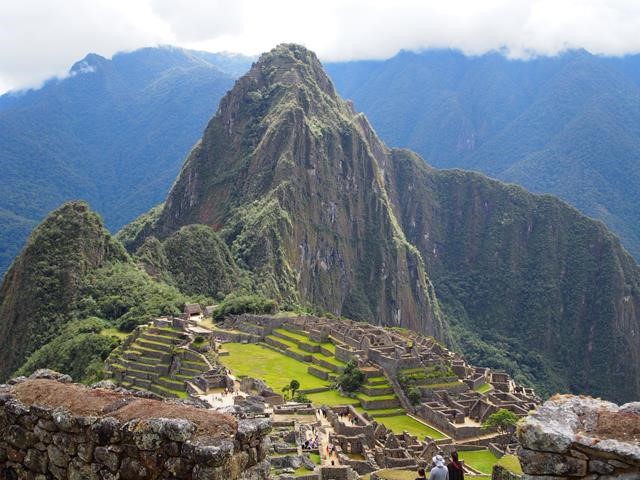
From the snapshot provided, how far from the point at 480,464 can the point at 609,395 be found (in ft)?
528

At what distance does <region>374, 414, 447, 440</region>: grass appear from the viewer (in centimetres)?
4748

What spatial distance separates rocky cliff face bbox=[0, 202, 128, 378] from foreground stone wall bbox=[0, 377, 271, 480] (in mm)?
78433

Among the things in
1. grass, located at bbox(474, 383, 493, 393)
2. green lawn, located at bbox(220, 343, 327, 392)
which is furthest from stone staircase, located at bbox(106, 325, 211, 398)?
grass, located at bbox(474, 383, 493, 393)

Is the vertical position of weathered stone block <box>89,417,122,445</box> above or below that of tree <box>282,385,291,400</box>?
above

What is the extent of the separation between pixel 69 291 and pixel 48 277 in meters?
3.90

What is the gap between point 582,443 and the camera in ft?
23.5

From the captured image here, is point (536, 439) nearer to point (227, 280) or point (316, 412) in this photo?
point (316, 412)

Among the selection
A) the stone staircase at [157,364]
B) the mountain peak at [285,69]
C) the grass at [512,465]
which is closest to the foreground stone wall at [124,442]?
the grass at [512,465]

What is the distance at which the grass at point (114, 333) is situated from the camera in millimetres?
67312

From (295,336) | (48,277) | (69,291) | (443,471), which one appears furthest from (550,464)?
(48,277)

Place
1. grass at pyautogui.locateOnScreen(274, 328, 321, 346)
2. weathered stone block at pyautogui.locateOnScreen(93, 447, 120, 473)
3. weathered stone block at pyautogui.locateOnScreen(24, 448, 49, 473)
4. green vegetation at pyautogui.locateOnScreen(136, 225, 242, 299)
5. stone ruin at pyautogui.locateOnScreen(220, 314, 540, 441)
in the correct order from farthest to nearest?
1. green vegetation at pyautogui.locateOnScreen(136, 225, 242, 299)
2. grass at pyautogui.locateOnScreen(274, 328, 321, 346)
3. stone ruin at pyautogui.locateOnScreen(220, 314, 540, 441)
4. weathered stone block at pyautogui.locateOnScreen(24, 448, 49, 473)
5. weathered stone block at pyautogui.locateOnScreen(93, 447, 120, 473)

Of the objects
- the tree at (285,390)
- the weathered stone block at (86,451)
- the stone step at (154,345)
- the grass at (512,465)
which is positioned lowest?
the tree at (285,390)

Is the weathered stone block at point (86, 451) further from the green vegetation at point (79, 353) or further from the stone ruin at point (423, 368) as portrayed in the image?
the green vegetation at point (79, 353)

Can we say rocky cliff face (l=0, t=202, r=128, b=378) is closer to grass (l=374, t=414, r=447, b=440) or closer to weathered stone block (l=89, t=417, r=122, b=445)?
grass (l=374, t=414, r=447, b=440)
